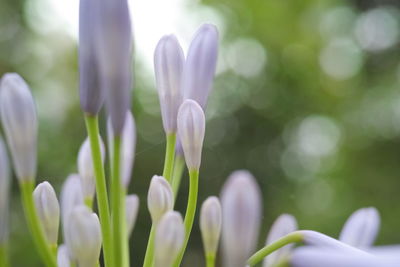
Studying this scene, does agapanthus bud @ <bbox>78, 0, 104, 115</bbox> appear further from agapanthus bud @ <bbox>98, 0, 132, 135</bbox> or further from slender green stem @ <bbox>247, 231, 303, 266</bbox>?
slender green stem @ <bbox>247, 231, 303, 266</bbox>

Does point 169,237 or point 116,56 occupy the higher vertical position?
point 116,56

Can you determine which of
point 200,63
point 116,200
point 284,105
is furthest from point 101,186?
point 284,105

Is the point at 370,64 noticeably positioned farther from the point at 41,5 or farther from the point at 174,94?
the point at 174,94

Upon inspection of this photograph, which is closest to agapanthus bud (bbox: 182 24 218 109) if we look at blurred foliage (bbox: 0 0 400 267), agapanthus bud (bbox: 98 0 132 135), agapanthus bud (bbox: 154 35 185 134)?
agapanthus bud (bbox: 154 35 185 134)

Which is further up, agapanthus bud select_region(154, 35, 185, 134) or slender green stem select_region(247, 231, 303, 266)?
agapanthus bud select_region(154, 35, 185, 134)

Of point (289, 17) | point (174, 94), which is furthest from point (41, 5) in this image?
point (174, 94)

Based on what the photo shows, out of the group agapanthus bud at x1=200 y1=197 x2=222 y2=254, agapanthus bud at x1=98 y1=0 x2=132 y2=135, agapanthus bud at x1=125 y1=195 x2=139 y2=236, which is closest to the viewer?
agapanthus bud at x1=98 y1=0 x2=132 y2=135

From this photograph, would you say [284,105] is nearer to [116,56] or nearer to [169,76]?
[169,76]
